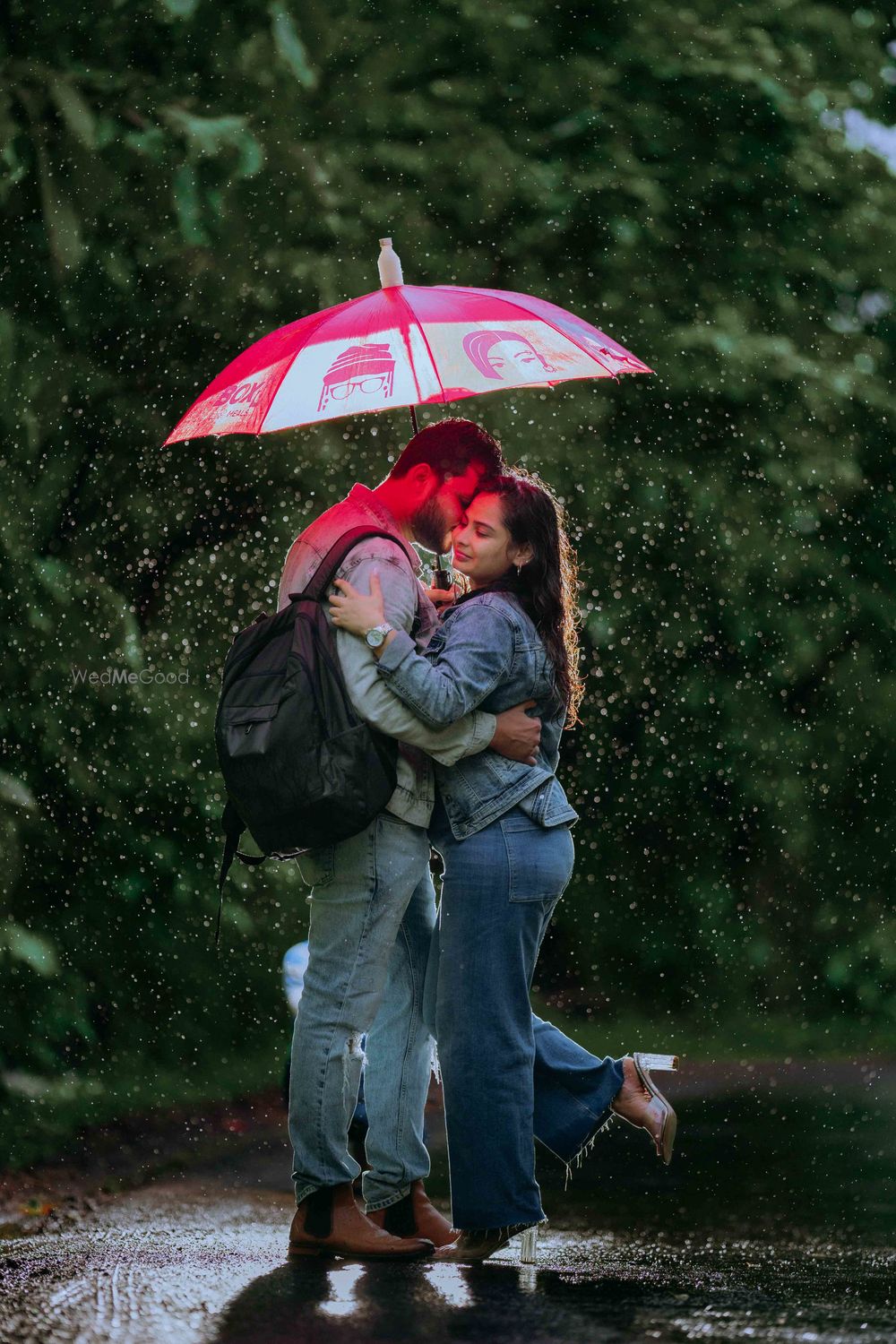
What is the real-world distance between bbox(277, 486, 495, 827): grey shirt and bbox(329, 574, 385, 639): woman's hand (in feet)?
0.09

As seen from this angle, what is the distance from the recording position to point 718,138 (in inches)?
313

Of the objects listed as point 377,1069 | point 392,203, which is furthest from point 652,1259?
point 392,203

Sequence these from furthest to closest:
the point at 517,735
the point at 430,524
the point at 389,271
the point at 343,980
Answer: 1. the point at 389,271
2. the point at 430,524
3. the point at 517,735
4. the point at 343,980

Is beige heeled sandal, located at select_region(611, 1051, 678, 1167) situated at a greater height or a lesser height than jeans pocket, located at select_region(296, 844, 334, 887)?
lesser

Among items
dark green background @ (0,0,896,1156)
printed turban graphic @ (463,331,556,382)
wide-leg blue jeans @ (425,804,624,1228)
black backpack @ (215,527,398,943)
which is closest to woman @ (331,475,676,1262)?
wide-leg blue jeans @ (425,804,624,1228)

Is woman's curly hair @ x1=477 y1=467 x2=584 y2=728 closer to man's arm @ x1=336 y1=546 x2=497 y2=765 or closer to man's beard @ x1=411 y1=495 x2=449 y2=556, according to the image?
man's beard @ x1=411 y1=495 x2=449 y2=556

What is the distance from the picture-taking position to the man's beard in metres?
4.23

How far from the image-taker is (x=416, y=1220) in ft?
14.0

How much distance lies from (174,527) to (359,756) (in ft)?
13.5

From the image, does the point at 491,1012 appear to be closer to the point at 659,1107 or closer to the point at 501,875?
the point at 501,875

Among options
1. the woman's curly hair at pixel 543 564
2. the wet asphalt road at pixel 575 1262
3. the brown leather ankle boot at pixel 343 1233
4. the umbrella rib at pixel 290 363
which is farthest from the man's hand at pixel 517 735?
the wet asphalt road at pixel 575 1262

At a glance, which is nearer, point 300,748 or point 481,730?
→ point 300,748

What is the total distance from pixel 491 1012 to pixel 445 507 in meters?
1.13

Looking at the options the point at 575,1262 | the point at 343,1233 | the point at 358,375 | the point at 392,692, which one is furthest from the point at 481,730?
the point at 575,1262
